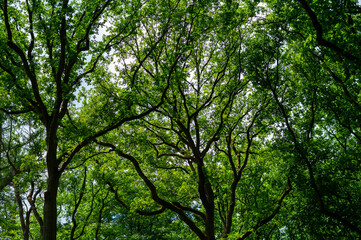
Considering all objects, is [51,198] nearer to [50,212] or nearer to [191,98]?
[50,212]

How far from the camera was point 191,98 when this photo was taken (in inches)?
620

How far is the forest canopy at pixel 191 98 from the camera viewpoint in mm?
10219

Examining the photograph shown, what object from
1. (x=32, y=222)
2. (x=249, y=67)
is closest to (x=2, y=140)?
(x=32, y=222)

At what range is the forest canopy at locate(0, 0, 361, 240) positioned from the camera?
33.5 ft

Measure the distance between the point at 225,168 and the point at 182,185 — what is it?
3.14 m

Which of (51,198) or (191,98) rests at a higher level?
(191,98)

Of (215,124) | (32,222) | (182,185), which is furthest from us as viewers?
(32,222)

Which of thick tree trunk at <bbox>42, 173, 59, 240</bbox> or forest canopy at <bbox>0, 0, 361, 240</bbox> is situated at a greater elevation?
forest canopy at <bbox>0, 0, 361, 240</bbox>

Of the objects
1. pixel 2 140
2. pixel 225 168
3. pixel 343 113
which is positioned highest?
pixel 2 140

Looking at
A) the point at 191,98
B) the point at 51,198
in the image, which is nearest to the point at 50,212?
the point at 51,198

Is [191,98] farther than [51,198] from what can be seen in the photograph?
Yes

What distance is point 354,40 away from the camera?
30.7 feet

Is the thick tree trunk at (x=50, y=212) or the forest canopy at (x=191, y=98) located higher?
the forest canopy at (x=191, y=98)

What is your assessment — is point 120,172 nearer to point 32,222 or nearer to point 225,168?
point 225,168
